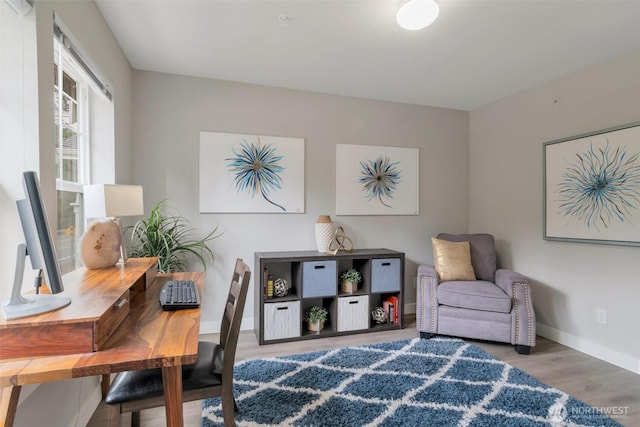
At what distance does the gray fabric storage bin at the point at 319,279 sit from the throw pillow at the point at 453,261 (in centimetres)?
107

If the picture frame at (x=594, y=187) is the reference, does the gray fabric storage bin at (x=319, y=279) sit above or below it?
below

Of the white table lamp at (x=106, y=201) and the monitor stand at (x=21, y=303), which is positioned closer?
the monitor stand at (x=21, y=303)

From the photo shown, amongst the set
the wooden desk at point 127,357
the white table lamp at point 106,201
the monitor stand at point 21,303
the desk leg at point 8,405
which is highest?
the white table lamp at point 106,201

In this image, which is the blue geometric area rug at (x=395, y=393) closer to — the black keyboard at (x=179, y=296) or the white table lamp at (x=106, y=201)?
the black keyboard at (x=179, y=296)

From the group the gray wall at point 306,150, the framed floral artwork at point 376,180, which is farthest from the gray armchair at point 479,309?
the framed floral artwork at point 376,180

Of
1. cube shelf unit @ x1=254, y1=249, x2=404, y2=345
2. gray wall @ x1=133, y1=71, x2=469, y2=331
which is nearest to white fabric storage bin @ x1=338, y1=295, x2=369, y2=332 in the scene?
cube shelf unit @ x1=254, y1=249, x2=404, y2=345

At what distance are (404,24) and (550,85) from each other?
1.95 meters

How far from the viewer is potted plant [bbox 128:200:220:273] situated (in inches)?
101

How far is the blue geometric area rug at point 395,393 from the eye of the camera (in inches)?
71.1

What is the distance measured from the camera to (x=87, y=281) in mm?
1419

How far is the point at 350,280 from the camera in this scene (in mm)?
3191

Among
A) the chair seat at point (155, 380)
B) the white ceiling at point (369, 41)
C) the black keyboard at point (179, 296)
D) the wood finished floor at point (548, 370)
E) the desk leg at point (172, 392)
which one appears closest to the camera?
the desk leg at point (172, 392)

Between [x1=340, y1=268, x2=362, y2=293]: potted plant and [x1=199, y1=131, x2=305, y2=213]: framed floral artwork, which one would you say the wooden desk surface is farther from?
[x1=340, y1=268, x2=362, y2=293]: potted plant

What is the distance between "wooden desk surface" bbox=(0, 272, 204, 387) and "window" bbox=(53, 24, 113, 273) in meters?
0.83
